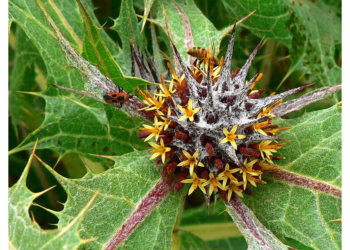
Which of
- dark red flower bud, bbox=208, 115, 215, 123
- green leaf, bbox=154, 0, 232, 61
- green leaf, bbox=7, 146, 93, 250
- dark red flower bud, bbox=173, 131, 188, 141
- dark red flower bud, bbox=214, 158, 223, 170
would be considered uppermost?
green leaf, bbox=154, 0, 232, 61

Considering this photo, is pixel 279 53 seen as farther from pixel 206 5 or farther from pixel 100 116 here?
pixel 100 116

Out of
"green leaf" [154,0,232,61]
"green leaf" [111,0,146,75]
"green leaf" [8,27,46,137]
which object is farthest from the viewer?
"green leaf" [8,27,46,137]

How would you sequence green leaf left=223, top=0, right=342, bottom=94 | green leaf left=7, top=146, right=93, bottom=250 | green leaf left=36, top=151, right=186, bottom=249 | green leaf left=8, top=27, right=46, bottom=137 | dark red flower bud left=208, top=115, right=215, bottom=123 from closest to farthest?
green leaf left=7, top=146, right=93, bottom=250, green leaf left=36, top=151, right=186, bottom=249, dark red flower bud left=208, top=115, right=215, bottom=123, green leaf left=223, top=0, right=342, bottom=94, green leaf left=8, top=27, right=46, bottom=137

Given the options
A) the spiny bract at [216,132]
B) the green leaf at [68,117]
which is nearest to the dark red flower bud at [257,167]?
the spiny bract at [216,132]

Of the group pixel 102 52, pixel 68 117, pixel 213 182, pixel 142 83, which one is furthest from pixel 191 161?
pixel 68 117

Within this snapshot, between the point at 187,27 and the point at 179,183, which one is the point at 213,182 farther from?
the point at 187,27

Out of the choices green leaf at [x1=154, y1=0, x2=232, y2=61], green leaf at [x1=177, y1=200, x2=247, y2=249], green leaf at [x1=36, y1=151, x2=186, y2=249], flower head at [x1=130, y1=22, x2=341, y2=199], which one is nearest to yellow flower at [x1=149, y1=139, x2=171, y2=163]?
flower head at [x1=130, y1=22, x2=341, y2=199]

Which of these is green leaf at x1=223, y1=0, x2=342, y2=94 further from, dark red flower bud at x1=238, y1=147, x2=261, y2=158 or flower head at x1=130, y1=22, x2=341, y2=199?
dark red flower bud at x1=238, y1=147, x2=261, y2=158

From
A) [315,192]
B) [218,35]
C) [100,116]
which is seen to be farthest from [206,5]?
[315,192]
